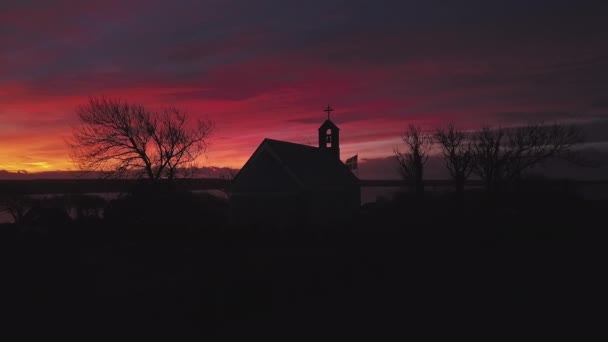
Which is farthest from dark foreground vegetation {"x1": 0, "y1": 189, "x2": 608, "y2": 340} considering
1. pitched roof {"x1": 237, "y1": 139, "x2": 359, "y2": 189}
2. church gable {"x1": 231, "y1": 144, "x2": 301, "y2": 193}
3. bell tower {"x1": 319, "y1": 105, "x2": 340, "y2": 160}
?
bell tower {"x1": 319, "y1": 105, "x2": 340, "y2": 160}

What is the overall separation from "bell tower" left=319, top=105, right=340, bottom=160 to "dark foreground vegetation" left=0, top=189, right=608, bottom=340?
14745 millimetres

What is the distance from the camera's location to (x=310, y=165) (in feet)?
110

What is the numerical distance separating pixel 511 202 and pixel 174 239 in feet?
108

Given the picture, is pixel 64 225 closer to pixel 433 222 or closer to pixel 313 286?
pixel 313 286

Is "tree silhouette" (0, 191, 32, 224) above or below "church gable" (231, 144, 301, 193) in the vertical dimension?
below

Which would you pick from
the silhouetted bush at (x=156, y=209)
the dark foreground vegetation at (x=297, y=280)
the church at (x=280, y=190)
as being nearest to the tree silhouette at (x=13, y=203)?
the silhouetted bush at (x=156, y=209)

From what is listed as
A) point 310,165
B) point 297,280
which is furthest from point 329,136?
point 297,280

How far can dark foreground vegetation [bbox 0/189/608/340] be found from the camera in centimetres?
1139

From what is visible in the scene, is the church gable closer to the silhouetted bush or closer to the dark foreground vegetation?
the silhouetted bush

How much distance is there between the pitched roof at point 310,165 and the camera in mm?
30256

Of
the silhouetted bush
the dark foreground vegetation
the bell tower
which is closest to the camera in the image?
the dark foreground vegetation

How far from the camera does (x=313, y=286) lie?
14.7 metres

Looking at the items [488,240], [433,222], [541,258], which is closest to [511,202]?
[433,222]

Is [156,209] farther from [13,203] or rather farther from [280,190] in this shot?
[13,203]
